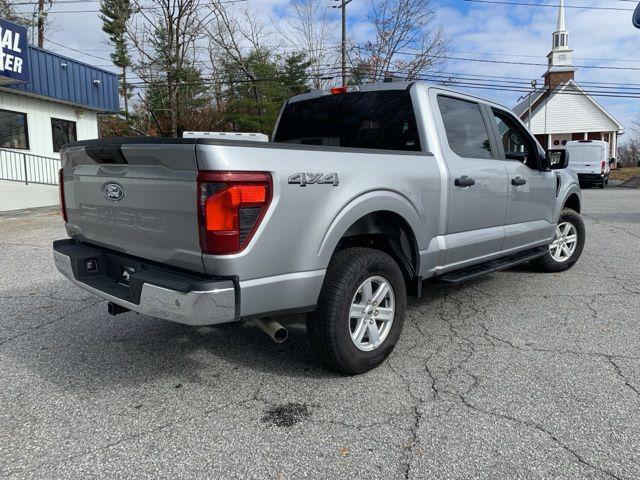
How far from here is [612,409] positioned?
2.86 m

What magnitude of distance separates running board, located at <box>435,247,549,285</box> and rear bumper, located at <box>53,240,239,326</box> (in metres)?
2.04

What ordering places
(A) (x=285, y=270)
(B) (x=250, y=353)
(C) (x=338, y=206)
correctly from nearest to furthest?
1. (A) (x=285, y=270)
2. (C) (x=338, y=206)
3. (B) (x=250, y=353)

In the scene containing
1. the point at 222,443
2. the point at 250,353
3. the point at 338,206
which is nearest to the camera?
the point at 222,443

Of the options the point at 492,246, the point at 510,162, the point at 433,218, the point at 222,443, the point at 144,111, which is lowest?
the point at 222,443

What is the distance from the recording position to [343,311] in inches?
119

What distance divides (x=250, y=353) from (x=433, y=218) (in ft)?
5.52

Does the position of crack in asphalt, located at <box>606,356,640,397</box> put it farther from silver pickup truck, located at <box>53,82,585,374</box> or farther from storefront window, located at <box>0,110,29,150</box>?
storefront window, located at <box>0,110,29,150</box>

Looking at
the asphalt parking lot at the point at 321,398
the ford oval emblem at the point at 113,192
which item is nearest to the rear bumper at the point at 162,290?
the ford oval emblem at the point at 113,192

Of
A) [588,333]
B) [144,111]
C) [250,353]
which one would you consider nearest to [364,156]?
[250,353]

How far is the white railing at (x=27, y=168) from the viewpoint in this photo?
15500 millimetres

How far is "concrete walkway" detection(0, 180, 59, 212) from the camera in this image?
14.9 m

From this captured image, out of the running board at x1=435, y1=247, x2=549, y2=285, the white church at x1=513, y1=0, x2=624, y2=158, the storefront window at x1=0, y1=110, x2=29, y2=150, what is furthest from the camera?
the white church at x1=513, y1=0, x2=624, y2=158

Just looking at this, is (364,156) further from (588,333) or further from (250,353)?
(588,333)

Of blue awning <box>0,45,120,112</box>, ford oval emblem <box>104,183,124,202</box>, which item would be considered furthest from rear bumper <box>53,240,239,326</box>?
blue awning <box>0,45,120,112</box>
